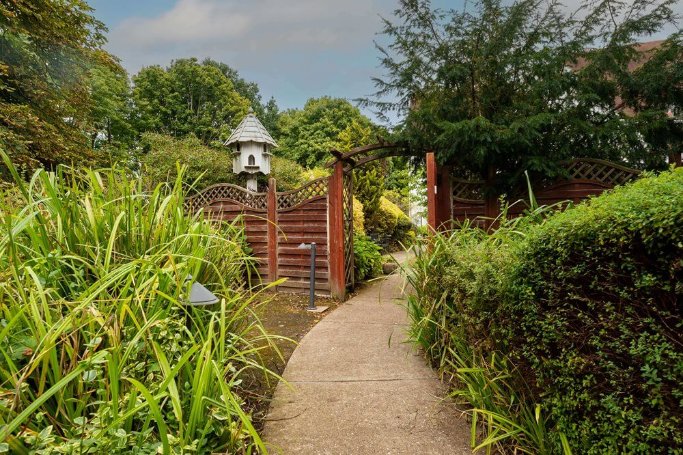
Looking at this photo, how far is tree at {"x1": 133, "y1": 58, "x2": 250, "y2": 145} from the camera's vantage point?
67.6 ft

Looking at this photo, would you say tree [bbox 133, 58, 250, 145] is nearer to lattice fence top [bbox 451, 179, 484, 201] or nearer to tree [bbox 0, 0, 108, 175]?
tree [bbox 0, 0, 108, 175]

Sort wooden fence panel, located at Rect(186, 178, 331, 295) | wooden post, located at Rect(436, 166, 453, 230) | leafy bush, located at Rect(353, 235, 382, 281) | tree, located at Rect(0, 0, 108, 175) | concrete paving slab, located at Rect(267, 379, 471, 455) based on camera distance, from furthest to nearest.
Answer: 1. tree, located at Rect(0, 0, 108, 175)
2. leafy bush, located at Rect(353, 235, 382, 281)
3. wooden fence panel, located at Rect(186, 178, 331, 295)
4. wooden post, located at Rect(436, 166, 453, 230)
5. concrete paving slab, located at Rect(267, 379, 471, 455)

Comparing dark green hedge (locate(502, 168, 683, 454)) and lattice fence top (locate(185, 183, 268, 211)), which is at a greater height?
lattice fence top (locate(185, 183, 268, 211))

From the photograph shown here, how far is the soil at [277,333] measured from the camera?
234cm

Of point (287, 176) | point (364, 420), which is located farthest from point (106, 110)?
point (364, 420)

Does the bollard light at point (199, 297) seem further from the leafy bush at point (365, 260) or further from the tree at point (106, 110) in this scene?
the tree at point (106, 110)

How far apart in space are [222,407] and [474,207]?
458cm

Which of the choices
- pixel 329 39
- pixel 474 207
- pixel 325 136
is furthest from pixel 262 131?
pixel 325 136

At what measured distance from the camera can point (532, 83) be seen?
4734 millimetres

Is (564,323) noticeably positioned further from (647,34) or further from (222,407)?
(647,34)

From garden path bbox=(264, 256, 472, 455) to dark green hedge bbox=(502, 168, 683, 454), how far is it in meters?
0.76

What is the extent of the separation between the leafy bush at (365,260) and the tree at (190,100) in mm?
16057

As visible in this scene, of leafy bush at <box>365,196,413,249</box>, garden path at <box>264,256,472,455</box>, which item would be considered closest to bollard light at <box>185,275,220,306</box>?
garden path at <box>264,256,472,455</box>

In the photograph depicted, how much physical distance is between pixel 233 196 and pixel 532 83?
4703 mm
